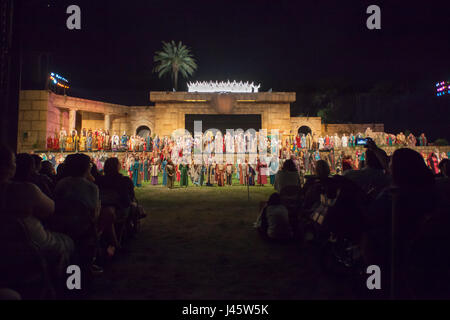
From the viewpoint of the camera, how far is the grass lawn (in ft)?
9.03

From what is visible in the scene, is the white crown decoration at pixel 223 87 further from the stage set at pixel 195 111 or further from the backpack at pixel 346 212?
the backpack at pixel 346 212

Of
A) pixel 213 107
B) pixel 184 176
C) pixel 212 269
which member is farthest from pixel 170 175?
pixel 213 107

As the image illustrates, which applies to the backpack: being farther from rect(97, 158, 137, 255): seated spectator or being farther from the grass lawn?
rect(97, 158, 137, 255): seated spectator

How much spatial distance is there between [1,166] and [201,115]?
80.9 feet

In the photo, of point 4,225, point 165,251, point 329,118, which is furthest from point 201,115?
point 4,225

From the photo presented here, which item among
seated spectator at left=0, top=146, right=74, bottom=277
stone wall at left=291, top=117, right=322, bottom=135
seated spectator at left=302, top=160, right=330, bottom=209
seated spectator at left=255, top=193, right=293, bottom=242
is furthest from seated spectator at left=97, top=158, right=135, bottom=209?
stone wall at left=291, top=117, right=322, bottom=135

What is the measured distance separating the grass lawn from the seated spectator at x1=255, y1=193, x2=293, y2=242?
18 cm

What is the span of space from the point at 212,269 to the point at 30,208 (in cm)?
211

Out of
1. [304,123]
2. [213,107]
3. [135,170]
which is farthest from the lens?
[304,123]

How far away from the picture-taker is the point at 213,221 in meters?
5.97

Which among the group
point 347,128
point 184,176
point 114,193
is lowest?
point 184,176

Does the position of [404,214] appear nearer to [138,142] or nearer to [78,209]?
[78,209]

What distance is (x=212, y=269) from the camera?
3.34 metres
